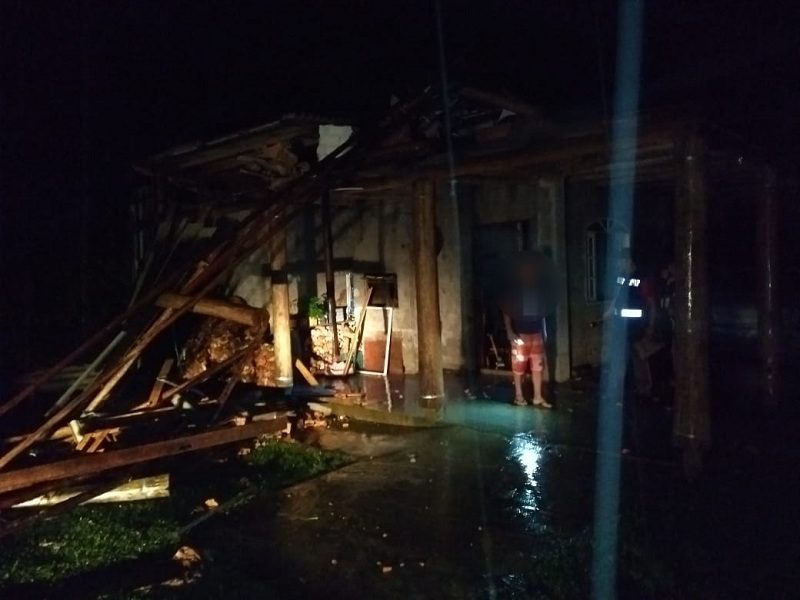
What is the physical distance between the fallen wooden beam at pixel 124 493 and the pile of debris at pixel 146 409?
22mm

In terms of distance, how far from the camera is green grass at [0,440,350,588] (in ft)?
16.9

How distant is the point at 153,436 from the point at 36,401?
438 cm

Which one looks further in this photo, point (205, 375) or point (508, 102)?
point (205, 375)

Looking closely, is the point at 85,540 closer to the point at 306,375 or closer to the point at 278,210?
the point at 278,210

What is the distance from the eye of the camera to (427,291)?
8586 millimetres

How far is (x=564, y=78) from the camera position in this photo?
8.17 metres

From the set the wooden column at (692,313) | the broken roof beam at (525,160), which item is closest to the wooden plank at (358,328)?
the broken roof beam at (525,160)

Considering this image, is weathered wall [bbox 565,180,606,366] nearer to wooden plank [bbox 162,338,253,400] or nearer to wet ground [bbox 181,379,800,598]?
wet ground [bbox 181,379,800,598]

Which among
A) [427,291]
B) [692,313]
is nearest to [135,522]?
[427,291]

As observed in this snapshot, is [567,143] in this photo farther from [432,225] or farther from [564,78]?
[432,225]

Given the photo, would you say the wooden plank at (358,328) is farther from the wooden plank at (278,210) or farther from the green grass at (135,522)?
the green grass at (135,522)

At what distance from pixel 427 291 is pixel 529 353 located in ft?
5.66

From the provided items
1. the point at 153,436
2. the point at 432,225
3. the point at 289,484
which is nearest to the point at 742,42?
the point at 432,225

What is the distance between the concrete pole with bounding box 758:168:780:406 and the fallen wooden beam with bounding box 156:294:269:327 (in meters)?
6.76
